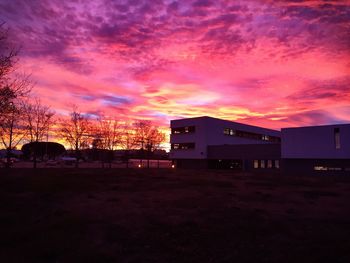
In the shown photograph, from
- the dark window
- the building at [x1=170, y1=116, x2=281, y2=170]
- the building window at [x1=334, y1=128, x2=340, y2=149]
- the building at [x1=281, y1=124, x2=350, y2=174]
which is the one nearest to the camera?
the building at [x1=281, y1=124, x2=350, y2=174]

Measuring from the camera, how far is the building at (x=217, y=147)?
67988 millimetres

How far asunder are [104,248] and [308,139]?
53406 mm

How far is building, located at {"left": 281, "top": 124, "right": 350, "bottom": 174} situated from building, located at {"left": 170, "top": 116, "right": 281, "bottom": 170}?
18.5 ft

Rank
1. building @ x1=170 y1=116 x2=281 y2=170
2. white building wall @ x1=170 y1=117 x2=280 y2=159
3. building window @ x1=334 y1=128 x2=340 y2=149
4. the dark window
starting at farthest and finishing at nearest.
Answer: the dark window < white building wall @ x1=170 y1=117 x2=280 y2=159 < building @ x1=170 y1=116 x2=281 y2=170 < building window @ x1=334 y1=128 x2=340 y2=149

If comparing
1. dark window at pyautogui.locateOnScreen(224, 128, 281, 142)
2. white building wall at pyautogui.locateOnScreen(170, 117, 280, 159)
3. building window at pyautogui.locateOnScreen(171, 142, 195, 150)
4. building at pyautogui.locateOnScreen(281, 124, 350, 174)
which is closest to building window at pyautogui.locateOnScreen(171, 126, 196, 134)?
white building wall at pyautogui.locateOnScreen(170, 117, 280, 159)

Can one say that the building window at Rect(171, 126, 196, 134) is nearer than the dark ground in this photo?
No

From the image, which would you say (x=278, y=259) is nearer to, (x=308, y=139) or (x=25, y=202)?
(x=25, y=202)

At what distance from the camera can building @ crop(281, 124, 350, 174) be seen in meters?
52.2

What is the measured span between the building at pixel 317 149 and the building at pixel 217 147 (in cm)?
564

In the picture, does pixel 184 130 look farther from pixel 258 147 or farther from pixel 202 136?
pixel 258 147

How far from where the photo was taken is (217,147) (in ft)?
253

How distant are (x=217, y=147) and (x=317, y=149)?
26901 mm

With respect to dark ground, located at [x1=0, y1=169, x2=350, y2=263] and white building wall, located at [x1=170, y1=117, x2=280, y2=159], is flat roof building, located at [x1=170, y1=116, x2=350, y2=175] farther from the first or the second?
dark ground, located at [x1=0, y1=169, x2=350, y2=263]

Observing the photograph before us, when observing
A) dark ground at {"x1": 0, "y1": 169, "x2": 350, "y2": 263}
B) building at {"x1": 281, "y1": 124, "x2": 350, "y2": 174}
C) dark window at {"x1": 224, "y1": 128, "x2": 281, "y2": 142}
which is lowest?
dark ground at {"x1": 0, "y1": 169, "x2": 350, "y2": 263}
